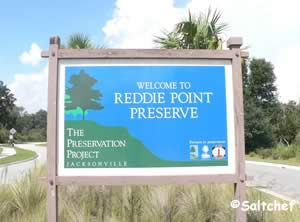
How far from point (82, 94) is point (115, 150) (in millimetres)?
770

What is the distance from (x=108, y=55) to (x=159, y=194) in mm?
2006

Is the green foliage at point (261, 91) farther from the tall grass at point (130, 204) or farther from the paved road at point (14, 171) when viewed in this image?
the tall grass at point (130, 204)

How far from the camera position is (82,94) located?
4703 mm

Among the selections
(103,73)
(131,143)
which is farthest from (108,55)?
(131,143)

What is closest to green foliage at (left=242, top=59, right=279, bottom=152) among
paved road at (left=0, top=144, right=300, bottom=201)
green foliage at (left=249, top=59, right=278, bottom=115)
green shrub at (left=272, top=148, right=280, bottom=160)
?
green foliage at (left=249, top=59, right=278, bottom=115)

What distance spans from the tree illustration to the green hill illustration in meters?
0.19

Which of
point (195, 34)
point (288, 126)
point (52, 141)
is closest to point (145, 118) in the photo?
point (52, 141)

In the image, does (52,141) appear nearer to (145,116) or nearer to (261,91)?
(145,116)

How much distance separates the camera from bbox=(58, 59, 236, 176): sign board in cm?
462

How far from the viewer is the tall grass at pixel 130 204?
507 cm

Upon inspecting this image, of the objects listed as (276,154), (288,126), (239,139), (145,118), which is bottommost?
(276,154)

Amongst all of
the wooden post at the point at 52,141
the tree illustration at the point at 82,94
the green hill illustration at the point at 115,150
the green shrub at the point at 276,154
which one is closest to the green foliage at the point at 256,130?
the green shrub at the point at 276,154

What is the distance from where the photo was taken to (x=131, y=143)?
4.66 metres

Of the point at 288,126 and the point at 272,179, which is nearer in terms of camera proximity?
the point at 272,179
